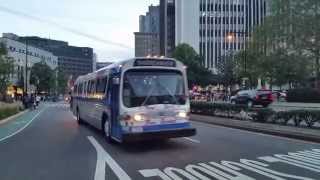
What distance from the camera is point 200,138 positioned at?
18.2m

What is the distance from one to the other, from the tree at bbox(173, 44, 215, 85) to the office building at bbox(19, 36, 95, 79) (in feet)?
204

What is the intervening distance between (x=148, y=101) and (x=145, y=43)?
149m

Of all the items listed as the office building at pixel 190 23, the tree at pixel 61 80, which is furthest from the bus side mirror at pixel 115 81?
the office building at pixel 190 23

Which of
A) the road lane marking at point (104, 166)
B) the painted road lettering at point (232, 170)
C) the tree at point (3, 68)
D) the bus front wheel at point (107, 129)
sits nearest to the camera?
the painted road lettering at point (232, 170)

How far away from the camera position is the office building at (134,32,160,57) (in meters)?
142

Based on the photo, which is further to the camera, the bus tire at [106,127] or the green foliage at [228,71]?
the green foliage at [228,71]

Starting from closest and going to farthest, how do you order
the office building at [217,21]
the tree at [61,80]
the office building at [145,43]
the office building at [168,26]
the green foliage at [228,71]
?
the green foliage at [228,71]
the tree at [61,80]
the office building at [217,21]
the office building at [145,43]
the office building at [168,26]

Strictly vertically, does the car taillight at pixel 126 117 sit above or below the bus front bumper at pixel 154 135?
above

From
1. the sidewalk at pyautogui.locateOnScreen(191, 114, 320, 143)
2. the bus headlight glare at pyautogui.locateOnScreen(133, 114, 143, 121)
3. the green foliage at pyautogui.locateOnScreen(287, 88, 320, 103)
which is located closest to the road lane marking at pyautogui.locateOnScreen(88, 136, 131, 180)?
the bus headlight glare at pyautogui.locateOnScreen(133, 114, 143, 121)

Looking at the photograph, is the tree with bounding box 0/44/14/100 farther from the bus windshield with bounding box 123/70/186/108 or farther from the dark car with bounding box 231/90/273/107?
the bus windshield with bounding box 123/70/186/108

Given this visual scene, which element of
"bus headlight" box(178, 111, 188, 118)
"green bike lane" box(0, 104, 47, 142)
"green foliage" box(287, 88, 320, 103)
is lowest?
"green bike lane" box(0, 104, 47, 142)

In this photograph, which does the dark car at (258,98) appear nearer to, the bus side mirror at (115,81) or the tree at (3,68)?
the bus side mirror at (115,81)

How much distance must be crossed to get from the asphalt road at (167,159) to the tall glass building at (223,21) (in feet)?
405

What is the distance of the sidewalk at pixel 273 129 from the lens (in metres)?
17.1
